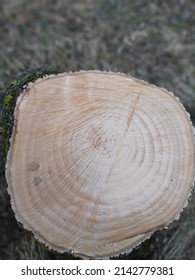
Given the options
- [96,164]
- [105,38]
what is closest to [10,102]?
[96,164]

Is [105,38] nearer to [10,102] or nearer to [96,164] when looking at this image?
[10,102]

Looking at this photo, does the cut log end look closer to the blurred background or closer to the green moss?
the green moss

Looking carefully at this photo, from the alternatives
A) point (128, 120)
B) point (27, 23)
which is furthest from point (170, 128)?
point (27, 23)

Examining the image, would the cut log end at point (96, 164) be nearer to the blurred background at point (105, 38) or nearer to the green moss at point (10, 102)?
the green moss at point (10, 102)

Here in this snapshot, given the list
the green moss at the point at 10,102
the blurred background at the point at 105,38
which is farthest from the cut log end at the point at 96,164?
the blurred background at the point at 105,38

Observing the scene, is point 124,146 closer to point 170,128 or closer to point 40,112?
point 170,128

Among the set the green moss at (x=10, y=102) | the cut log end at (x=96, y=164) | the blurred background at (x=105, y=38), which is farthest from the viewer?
the blurred background at (x=105, y=38)
